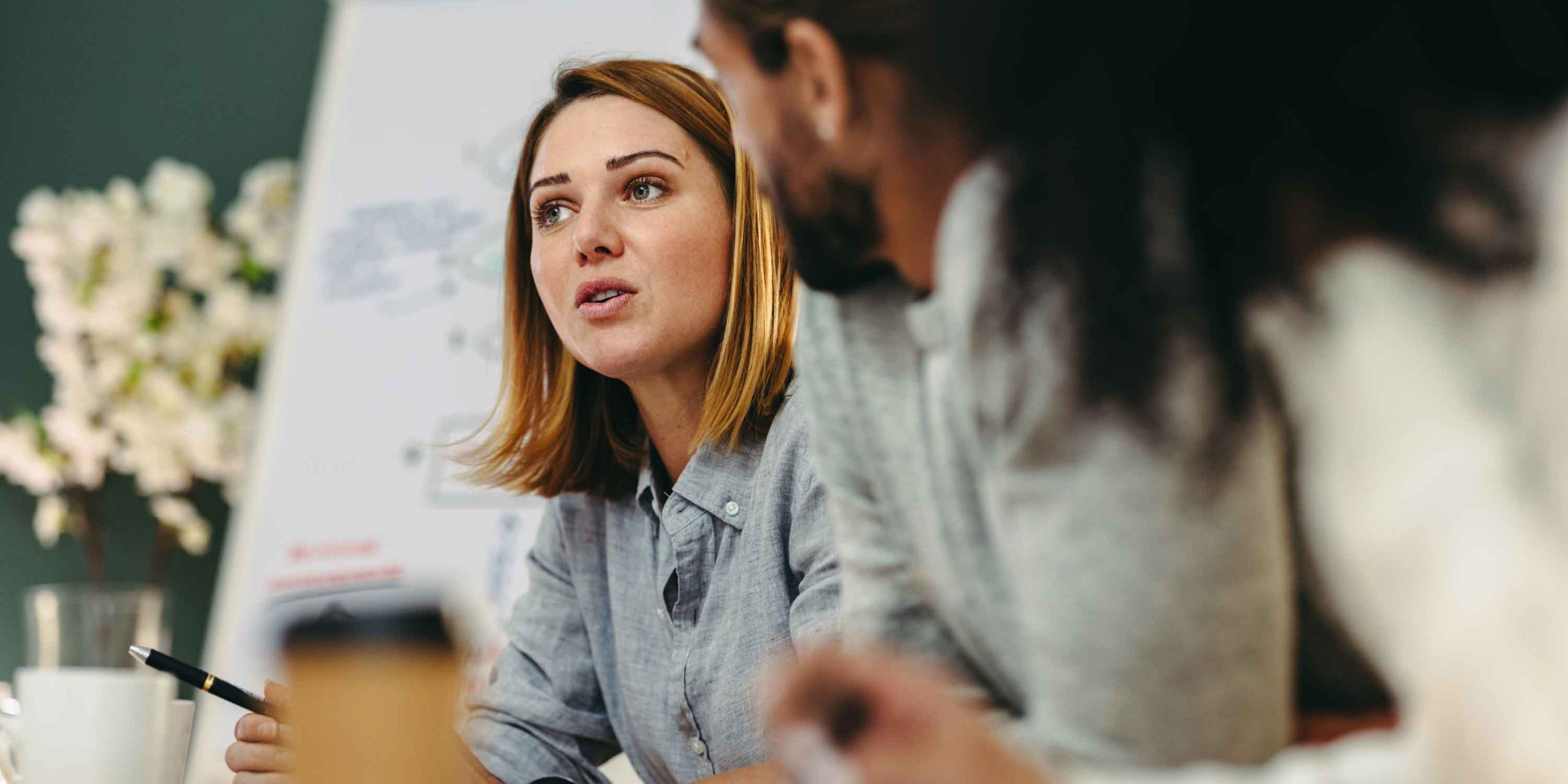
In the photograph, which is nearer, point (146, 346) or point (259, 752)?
point (259, 752)

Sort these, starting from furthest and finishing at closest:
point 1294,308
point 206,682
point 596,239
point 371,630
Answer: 1. point 596,239
2. point 206,682
3. point 371,630
4. point 1294,308

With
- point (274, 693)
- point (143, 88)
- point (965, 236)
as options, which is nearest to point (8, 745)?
point (274, 693)

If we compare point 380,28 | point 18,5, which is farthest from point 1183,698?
point 18,5

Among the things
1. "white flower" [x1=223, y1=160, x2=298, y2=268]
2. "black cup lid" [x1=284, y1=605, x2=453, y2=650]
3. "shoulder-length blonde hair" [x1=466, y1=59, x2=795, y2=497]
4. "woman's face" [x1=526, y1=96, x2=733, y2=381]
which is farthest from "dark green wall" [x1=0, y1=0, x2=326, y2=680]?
"black cup lid" [x1=284, y1=605, x2=453, y2=650]

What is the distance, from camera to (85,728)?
77cm

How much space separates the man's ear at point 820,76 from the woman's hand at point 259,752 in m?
0.53

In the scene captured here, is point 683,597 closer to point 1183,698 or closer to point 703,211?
point 703,211

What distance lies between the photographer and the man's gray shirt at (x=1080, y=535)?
0.33 metres

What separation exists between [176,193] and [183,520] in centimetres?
48

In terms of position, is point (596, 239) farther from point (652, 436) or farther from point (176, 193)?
point (176, 193)

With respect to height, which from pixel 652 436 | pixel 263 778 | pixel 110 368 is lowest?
pixel 263 778

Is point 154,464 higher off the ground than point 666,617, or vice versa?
point 154,464

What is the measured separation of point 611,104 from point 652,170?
7 cm

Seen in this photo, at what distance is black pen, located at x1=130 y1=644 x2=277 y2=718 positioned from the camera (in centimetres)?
73
